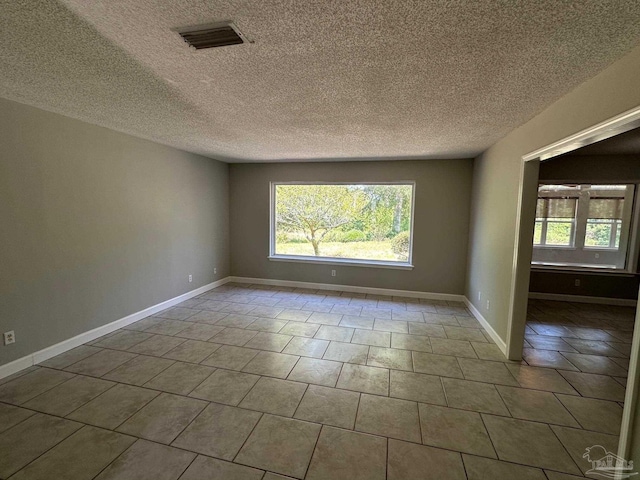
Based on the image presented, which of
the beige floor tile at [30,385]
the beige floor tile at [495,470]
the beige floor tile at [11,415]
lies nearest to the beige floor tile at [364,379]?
the beige floor tile at [495,470]

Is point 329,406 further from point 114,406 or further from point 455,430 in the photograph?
point 114,406

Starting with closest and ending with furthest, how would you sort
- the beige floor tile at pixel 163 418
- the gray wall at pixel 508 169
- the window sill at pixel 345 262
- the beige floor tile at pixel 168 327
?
the gray wall at pixel 508 169 → the beige floor tile at pixel 163 418 → the beige floor tile at pixel 168 327 → the window sill at pixel 345 262

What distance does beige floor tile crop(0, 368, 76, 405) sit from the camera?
2146 mm

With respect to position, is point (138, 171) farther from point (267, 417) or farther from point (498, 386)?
point (498, 386)

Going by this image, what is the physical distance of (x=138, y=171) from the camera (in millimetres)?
3609

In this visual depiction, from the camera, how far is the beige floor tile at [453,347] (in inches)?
117

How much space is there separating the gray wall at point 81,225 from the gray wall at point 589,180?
598 cm

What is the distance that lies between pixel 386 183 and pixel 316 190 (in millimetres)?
1335

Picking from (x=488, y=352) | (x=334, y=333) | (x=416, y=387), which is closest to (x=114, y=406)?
(x=334, y=333)

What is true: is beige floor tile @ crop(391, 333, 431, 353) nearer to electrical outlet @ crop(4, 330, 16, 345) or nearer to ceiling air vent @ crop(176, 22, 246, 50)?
ceiling air vent @ crop(176, 22, 246, 50)

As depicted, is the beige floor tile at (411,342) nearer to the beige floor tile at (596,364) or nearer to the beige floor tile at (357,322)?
the beige floor tile at (357,322)

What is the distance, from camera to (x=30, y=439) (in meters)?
1.77

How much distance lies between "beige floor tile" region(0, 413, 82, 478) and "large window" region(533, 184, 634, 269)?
6.44 metres

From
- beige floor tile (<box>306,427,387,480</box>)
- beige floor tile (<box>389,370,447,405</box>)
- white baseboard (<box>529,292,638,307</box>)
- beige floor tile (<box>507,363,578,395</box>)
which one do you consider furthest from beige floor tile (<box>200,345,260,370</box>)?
white baseboard (<box>529,292,638,307</box>)
